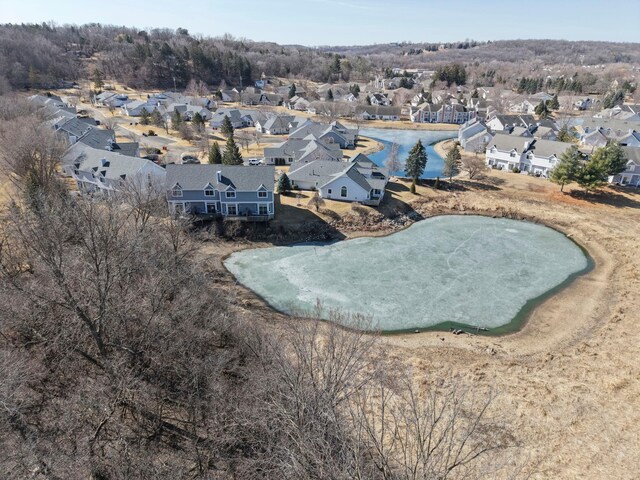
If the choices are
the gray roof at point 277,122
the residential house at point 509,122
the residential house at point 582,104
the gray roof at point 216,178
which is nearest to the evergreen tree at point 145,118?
the gray roof at point 277,122

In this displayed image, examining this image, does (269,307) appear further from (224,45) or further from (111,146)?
(224,45)

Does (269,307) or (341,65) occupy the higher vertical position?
(341,65)

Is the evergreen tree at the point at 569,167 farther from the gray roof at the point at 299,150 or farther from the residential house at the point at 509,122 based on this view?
the residential house at the point at 509,122

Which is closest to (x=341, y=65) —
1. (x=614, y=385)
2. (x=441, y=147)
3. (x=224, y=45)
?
(x=224, y=45)

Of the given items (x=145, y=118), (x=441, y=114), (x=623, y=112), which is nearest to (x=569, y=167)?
(x=441, y=114)

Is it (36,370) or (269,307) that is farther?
(269,307)

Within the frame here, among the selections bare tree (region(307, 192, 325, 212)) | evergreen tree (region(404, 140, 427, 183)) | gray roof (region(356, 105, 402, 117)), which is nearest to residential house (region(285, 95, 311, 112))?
gray roof (region(356, 105, 402, 117))

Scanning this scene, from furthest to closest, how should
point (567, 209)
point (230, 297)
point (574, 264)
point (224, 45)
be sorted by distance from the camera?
point (224, 45), point (567, 209), point (574, 264), point (230, 297)

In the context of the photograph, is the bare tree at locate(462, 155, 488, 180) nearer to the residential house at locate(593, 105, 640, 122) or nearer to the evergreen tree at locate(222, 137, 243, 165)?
the evergreen tree at locate(222, 137, 243, 165)
